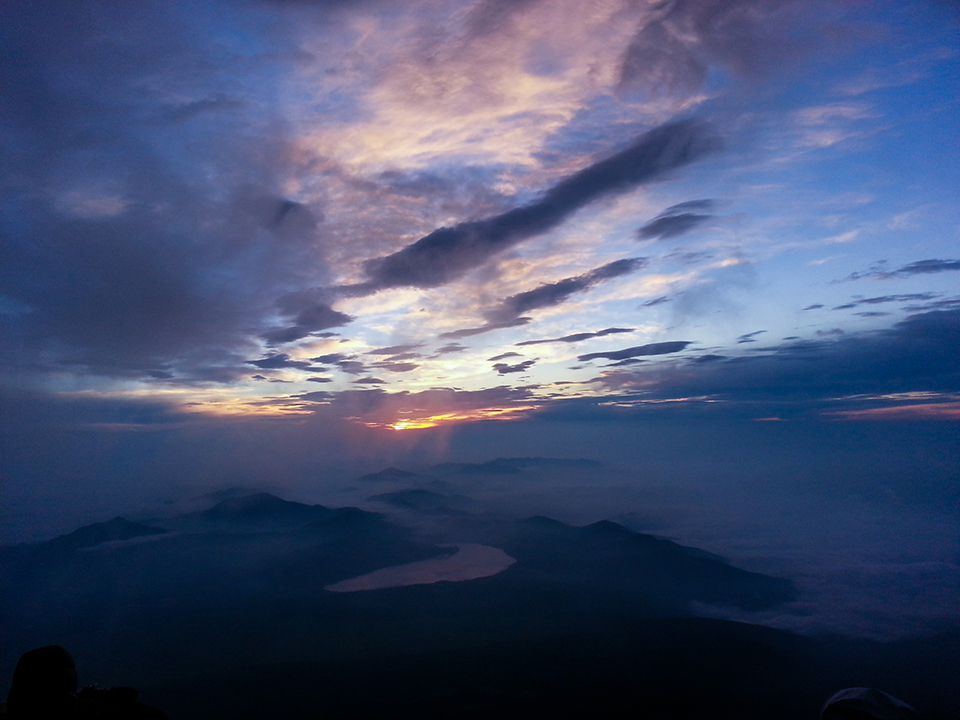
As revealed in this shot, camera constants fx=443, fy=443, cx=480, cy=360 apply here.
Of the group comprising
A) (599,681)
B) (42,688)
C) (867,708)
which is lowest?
(599,681)

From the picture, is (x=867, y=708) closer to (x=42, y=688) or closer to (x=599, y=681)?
(x=599, y=681)

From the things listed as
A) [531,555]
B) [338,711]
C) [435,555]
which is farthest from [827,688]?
[435,555]

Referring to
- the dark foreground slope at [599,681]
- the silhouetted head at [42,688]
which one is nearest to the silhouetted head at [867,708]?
the dark foreground slope at [599,681]

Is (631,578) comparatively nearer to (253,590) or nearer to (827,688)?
(827,688)

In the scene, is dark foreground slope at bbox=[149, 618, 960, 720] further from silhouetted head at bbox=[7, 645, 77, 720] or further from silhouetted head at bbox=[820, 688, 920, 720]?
silhouetted head at bbox=[7, 645, 77, 720]


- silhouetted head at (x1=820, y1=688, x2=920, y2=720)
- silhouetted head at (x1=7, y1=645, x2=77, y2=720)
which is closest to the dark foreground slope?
silhouetted head at (x1=820, y1=688, x2=920, y2=720)

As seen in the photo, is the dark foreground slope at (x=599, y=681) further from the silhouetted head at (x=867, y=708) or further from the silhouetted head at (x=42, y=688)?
the silhouetted head at (x=42, y=688)

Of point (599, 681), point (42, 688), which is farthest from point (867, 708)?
point (42, 688)
